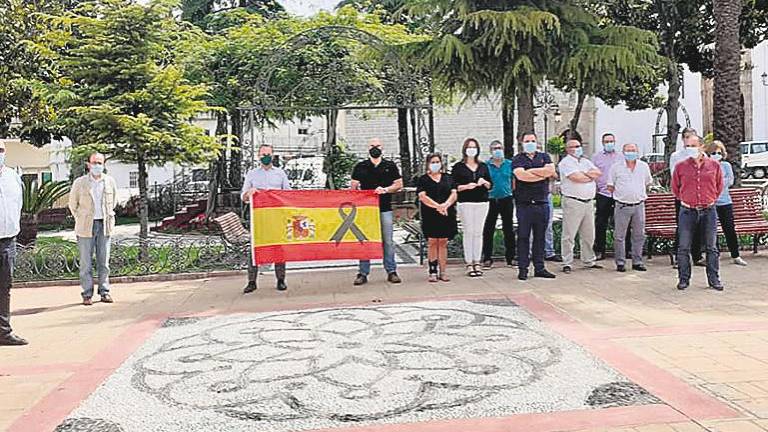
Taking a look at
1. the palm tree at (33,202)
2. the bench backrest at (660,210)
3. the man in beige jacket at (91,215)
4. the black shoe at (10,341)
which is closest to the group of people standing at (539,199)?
the bench backrest at (660,210)

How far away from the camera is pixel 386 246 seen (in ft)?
33.8

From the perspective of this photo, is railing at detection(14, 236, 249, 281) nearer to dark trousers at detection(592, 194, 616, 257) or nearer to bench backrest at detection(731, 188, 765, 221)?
dark trousers at detection(592, 194, 616, 257)

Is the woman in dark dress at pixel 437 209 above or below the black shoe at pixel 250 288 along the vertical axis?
above

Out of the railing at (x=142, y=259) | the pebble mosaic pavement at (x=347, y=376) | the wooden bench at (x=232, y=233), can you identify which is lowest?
the pebble mosaic pavement at (x=347, y=376)

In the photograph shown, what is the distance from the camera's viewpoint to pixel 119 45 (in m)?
12.2

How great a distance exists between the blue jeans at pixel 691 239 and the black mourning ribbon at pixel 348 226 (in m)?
3.93

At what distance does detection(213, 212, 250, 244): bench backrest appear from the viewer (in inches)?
461

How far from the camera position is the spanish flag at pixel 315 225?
994cm

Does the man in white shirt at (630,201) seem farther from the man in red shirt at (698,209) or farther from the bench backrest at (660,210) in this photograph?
the man in red shirt at (698,209)

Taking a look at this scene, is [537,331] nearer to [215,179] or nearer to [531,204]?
[531,204]

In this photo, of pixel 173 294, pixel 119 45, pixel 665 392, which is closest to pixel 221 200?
pixel 119 45

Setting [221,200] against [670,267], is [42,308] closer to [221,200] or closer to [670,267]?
[670,267]

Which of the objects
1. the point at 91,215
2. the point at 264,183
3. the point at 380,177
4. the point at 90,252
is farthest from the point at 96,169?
the point at 380,177

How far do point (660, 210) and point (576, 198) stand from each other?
1764 millimetres
